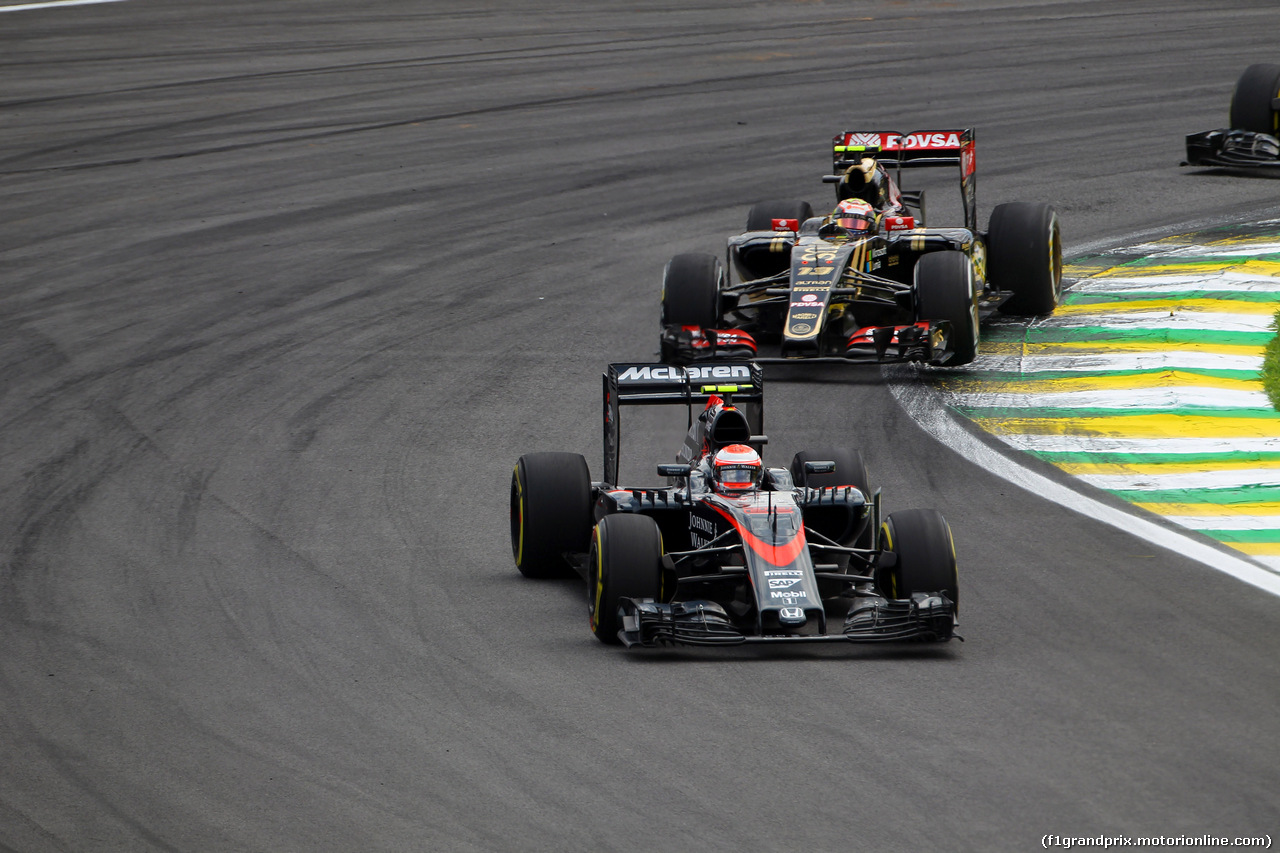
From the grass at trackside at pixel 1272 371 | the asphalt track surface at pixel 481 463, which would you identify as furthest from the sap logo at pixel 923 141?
the grass at trackside at pixel 1272 371

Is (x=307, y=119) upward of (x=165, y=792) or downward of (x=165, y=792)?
upward

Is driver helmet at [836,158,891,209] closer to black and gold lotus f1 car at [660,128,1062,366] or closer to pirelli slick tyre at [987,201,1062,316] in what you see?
black and gold lotus f1 car at [660,128,1062,366]

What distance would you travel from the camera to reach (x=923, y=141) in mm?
18281

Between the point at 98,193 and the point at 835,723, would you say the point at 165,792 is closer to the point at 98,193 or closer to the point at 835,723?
the point at 835,723

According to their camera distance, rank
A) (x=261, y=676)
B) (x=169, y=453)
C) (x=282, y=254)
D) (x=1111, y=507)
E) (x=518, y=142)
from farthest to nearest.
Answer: (x=518, y=142)
(x=282, y=254)
(x=169, y=453)
(x=1111, y=507)
(x=261, y=676)

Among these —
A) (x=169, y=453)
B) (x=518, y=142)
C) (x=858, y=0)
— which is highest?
(x=858, y=0)

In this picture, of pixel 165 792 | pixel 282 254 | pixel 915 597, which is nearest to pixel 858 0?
pixel 282 254

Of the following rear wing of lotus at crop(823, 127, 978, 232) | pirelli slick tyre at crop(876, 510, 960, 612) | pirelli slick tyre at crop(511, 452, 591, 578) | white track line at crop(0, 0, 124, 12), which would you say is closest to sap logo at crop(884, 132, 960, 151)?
rear wing of lotus at crop(823, 127, 978, 232)

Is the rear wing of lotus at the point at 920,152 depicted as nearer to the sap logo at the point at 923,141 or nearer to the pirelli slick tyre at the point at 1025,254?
the sap logo at the point at 923,141

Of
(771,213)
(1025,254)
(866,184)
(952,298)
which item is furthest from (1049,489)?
(771,213)

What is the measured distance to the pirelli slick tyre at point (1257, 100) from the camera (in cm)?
2344

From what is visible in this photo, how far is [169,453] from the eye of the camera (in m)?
14.7

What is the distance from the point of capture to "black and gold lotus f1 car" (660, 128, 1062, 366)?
54.0 feet

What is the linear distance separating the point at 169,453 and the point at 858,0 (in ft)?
80.4
